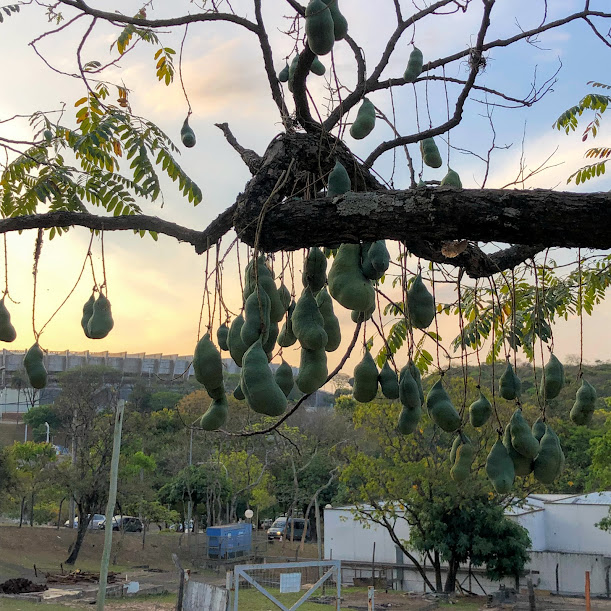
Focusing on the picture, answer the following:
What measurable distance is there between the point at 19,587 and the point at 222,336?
16.6m

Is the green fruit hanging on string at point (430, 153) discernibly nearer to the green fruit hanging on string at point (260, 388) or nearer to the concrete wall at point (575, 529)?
the green fruit hanging on string at point (260, 388)

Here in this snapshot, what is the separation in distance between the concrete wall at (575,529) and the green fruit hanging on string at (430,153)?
64.6ft

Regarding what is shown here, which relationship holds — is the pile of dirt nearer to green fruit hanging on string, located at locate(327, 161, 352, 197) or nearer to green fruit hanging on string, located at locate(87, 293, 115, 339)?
green fruit hanging on string, located at locate(87, 293, 115, 339)

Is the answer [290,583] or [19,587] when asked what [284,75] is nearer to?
[290,583]

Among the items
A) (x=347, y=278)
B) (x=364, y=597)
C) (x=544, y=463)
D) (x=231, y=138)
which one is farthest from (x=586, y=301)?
(x=364, y=597)

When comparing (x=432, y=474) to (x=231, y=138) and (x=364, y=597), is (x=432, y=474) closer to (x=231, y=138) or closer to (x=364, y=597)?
(x=364, y=597)

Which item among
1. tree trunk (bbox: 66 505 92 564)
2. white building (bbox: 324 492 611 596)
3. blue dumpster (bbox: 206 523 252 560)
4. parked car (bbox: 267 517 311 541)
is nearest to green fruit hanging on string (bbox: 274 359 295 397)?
white building (bbox: 324 492 611 596)

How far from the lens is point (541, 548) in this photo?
20719 millimetres

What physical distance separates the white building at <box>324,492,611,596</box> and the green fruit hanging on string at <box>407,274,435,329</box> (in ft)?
55.4

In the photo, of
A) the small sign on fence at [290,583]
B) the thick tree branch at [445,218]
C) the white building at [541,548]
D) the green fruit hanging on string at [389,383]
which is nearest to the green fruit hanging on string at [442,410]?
the green fruit hanging on string at [389,383]

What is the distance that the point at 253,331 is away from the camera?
151cm

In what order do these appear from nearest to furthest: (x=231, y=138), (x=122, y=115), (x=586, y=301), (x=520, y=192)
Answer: (x=520, y=192) < (x=231, y=138) < (x=122, y=115) < (x=586, y=301)

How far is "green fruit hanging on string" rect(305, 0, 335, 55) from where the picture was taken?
1849 millimetres

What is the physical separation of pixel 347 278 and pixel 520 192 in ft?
1.54
